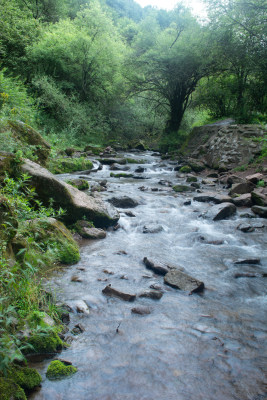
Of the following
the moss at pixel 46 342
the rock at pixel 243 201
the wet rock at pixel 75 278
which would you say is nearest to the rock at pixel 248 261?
the wet rock at pixel 75 278

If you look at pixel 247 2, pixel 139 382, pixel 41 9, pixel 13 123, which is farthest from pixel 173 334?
pixel 41 9

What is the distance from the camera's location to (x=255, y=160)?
1387 cm

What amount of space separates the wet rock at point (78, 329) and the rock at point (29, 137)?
5.74 meters

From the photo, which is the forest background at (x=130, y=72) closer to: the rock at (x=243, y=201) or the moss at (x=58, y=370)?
the rock at (x=243, y=201)

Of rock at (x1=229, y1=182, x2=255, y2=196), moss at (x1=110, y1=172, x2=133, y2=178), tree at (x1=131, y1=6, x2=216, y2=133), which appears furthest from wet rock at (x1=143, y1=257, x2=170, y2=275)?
tree at (x1=131, y1=6, x2=216, y2=133)

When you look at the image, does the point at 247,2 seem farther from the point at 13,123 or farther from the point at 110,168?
the point at 13,123

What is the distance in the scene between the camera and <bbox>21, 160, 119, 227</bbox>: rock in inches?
223

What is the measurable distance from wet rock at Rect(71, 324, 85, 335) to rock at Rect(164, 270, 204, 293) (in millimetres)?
1716

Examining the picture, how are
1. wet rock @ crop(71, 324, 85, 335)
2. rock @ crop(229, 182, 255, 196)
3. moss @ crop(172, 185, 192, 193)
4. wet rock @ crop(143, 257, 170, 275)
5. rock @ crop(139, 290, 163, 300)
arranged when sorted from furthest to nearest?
moss @ crop(172, 185, 192, 193) < rock @ crop(229, 182, 255, 196) < wet rock @ crop(143, 257, 170, 275) < rock @ crop(139, 290, 163, 300) < wet rock @ crop(71, 324, 85, 335)

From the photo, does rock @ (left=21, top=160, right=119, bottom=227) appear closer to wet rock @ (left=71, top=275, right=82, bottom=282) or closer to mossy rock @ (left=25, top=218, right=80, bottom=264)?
mossy rock @ (left=25, top=218, right=80, bottom=264)

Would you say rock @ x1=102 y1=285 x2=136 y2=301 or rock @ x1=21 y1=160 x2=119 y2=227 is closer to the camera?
rock @ x1=102 y1=285 x2=136 y2=301

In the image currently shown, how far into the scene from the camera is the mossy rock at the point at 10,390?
201 centimetres

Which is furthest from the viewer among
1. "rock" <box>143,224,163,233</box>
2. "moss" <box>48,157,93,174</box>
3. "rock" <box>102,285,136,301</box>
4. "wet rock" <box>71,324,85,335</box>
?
"moss" <box>48,157,93,174</box>

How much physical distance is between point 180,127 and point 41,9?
22.0 meters
